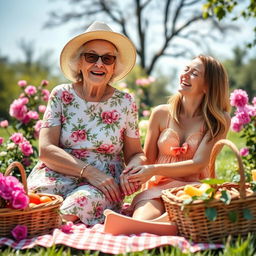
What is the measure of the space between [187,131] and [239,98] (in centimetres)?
98

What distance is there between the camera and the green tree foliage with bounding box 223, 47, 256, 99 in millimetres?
34531

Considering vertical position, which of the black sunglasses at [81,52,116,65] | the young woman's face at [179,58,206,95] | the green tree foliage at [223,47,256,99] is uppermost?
the black sunglasses at [81,52,116,65]

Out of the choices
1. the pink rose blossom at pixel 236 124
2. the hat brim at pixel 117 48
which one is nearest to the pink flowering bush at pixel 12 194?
the hat brim at pixel 117 48

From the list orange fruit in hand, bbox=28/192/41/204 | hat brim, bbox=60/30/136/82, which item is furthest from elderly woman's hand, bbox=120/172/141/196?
hat brim, bbox=60/30/136/82

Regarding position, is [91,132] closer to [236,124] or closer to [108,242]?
[108,242]

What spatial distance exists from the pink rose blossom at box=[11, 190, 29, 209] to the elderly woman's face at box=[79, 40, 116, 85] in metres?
1.31

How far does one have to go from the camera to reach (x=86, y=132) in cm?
380

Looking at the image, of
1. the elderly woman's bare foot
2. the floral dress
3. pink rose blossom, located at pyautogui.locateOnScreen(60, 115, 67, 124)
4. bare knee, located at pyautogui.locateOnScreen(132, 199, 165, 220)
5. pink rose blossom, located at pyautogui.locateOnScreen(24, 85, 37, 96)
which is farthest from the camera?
pink rose blossom, located at pyautogui.locateOnScreen(24, 85, 37, 96)

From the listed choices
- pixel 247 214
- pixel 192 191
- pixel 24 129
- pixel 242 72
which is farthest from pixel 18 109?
pixel 242 72

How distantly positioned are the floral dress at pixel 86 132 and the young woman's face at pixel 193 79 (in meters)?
0.54

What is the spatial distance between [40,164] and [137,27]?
63.0 feet

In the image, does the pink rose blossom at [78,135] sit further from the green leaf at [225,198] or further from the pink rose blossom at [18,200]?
the green leaf at [225,198]

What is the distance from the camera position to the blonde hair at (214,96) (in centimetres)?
368

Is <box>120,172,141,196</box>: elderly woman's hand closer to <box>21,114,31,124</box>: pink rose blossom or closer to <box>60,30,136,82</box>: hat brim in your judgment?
<box>60,30,136,82</box>: hat brim
